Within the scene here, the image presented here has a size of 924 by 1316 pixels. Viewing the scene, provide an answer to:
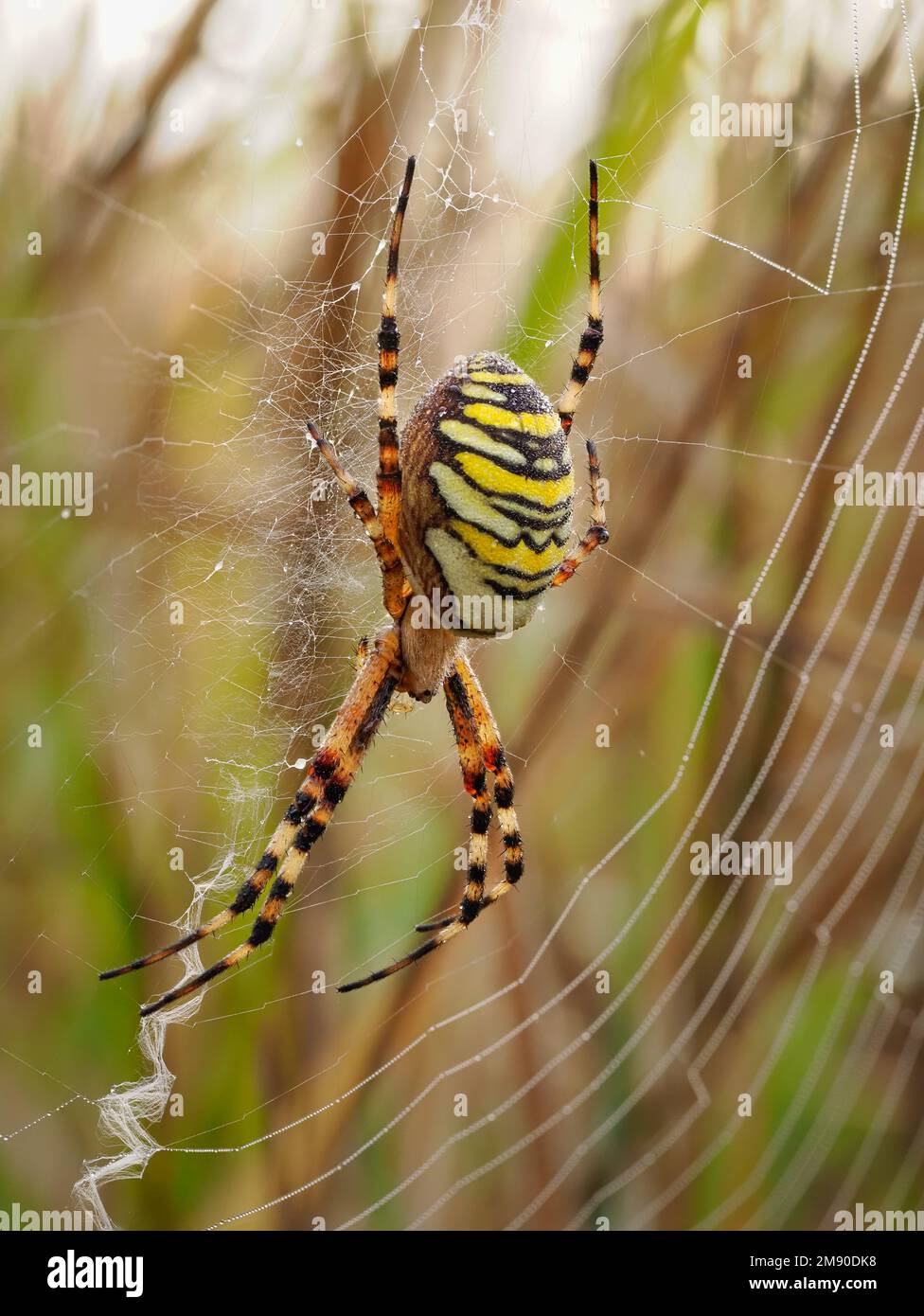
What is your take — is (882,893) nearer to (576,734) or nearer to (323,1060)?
(576,734)

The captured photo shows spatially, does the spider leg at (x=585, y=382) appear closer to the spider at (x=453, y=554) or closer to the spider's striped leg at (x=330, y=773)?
the spider at (x=453, y=554)

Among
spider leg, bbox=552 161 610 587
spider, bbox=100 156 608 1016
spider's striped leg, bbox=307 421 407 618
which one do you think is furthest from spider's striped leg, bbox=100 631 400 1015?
spider leg, bbox=552 161 610 587

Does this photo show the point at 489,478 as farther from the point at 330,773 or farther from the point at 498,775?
the point at 498,775

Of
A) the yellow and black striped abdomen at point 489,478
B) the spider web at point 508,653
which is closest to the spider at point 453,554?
the yellow and black striped abdomen at point 489,478

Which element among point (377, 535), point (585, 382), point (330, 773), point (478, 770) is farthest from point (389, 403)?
point (478, 770)

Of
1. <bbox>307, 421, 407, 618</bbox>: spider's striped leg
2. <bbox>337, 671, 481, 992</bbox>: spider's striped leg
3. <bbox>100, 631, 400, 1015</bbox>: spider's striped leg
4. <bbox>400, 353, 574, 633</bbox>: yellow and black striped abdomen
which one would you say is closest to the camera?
<bbox>400, 353, 574, 633</bbox>: yellow and black striped abdomen

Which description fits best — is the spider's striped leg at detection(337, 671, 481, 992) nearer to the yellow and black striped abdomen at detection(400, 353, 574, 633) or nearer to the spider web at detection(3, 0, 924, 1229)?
the spider web at detection(3, 0, 924, 1229)
